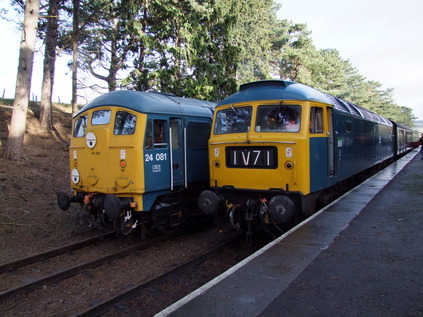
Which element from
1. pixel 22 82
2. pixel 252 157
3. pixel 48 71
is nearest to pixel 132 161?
pixel 252 157

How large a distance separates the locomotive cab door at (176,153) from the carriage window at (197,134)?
1.09ft

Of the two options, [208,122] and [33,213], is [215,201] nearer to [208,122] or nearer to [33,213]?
[208,122]

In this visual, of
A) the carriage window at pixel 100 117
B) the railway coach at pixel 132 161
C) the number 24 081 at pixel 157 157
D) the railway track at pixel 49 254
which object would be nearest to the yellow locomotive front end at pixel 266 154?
the railway coach at pixel 132 161

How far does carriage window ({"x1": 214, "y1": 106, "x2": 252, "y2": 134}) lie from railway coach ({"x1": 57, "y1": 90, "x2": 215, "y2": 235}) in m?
0.89

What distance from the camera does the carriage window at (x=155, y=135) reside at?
6984mm

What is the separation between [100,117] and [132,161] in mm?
1446

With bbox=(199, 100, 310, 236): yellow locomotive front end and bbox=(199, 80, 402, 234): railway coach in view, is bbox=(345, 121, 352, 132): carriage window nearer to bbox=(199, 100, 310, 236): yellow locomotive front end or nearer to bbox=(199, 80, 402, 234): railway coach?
bbox=(199, 80, 402, 234): railway coach

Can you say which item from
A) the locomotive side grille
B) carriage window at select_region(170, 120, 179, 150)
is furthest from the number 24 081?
the locomotive side grille

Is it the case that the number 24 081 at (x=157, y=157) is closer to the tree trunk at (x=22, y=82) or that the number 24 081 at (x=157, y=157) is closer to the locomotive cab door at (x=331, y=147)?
the locomotive cab door at (x=331, y=147)

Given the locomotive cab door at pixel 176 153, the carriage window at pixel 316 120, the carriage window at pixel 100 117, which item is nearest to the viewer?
the carriage window at pixel 316 120

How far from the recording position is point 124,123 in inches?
278

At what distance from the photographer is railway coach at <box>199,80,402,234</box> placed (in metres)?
6.37

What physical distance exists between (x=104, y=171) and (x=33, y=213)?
10.6ft

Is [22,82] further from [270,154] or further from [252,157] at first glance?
[270,154]
